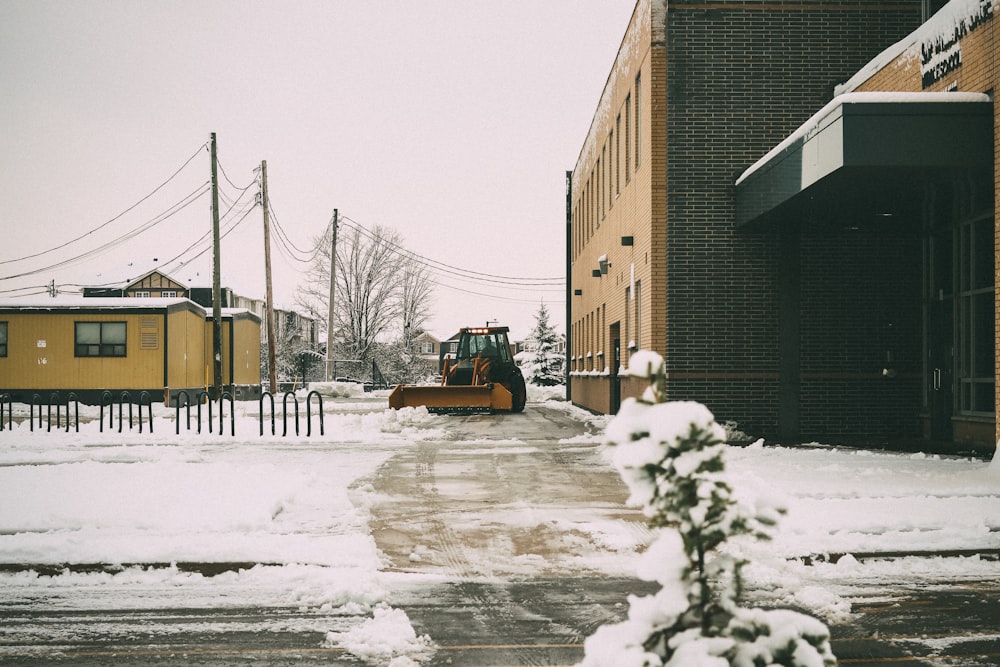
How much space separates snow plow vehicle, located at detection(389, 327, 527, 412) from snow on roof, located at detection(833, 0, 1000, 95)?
13326 mm

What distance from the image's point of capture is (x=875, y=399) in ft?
58.7

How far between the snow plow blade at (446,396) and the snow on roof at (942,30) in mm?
13291

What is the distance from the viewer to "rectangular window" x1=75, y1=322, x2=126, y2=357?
35.0 metres

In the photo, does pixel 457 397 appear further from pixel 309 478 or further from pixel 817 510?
pixel 817 510

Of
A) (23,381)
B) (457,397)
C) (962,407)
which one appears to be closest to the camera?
(962,407)

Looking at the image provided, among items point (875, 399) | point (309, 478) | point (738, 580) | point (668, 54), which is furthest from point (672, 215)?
point (738, 580)

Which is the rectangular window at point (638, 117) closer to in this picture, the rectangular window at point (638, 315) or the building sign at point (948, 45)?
the rectangular window at point (638, 315)

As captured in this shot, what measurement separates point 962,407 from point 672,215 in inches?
246

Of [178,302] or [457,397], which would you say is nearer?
[457,397]

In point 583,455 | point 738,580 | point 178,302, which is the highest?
point 178,302

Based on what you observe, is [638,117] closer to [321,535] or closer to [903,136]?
[903,136]

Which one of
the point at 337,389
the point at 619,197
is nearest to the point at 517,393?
the point at 619,197

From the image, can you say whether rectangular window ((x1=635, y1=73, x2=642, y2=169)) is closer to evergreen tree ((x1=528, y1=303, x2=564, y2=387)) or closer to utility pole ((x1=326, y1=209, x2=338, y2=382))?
utility pole ((x1=326, y1=209, x2=338, y2=382))

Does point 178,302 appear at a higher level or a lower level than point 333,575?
higher
